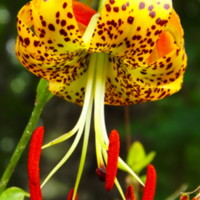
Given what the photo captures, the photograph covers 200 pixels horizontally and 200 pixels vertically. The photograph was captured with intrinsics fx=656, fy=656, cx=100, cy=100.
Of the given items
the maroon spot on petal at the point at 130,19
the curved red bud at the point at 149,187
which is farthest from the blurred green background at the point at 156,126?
the maroon spot on petal at the point at 130,19

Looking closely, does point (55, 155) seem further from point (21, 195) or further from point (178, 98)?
point (21, 195)

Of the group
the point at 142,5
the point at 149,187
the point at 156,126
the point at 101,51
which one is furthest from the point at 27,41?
the point at 156,126

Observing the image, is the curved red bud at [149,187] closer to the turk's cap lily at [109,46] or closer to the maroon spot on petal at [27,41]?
the turk's cap lily at [109,46]

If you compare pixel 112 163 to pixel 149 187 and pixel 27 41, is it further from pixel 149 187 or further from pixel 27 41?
pixel 27 41

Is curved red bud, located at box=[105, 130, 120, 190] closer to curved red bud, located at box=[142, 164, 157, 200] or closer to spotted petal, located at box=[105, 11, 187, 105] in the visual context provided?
curved red bud, located at box=[142, 164, 157, 200]

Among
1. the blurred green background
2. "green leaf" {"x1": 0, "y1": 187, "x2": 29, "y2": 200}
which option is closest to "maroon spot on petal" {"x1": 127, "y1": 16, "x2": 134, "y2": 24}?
"green leaf" {"x1": 0, "y1": 187, "x2": 29, "y2": 200}
